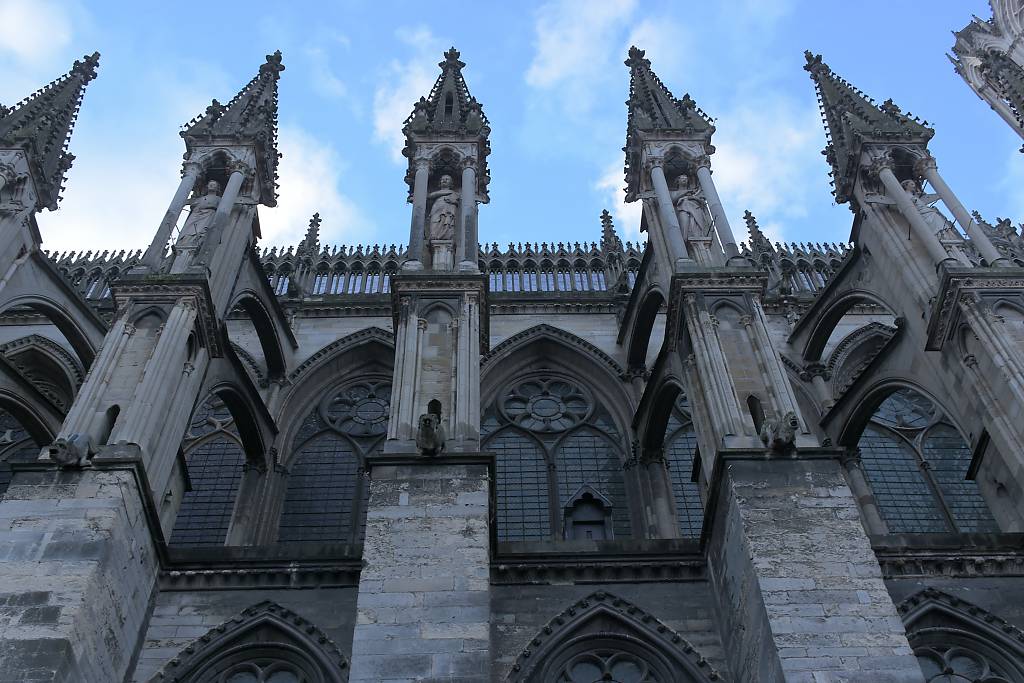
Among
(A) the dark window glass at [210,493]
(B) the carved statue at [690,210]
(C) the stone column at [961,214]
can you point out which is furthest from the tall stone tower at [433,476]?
(C) the stone column at [961,214]

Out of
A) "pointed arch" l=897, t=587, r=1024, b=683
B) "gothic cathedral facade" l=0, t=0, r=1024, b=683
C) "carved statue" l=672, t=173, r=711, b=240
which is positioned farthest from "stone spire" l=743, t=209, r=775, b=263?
"pointed arch" l=897, t=587, r=1024, b=683

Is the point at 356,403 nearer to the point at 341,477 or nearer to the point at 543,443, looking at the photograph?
the point at 341,477

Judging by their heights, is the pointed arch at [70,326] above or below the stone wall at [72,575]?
above

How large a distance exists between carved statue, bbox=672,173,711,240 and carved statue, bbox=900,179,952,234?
3418 mm

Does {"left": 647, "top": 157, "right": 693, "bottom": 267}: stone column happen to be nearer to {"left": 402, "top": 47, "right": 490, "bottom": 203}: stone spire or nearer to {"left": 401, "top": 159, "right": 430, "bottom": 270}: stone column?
{"left": 402, "top": 47, "right": 490, "bottom": 203}: stone spire

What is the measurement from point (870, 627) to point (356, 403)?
12.4 metres

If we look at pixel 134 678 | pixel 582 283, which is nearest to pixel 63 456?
pixel 134 678

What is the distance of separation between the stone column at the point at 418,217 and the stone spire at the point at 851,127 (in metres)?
7.53

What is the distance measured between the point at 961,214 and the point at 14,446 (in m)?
17.5

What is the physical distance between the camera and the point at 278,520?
17.7 meters

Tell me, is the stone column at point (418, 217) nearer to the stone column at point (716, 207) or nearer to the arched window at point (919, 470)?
the stone column at point (716, 207)

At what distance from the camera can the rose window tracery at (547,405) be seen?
19969 mm

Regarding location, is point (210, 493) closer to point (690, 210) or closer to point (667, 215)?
point (667, 215)

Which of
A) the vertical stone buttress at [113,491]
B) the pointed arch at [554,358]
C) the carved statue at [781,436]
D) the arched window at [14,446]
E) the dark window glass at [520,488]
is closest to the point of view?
the vertical stone buttress at [113,491]
